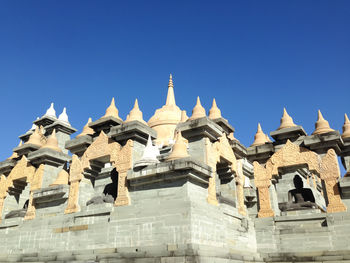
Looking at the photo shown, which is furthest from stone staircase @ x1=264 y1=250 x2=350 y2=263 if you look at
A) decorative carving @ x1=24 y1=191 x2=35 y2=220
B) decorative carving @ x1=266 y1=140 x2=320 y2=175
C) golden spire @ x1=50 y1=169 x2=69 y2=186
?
decorative carving @ x1=24 y1=191 x2=35 y2=220

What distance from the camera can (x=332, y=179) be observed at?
46.5 feet

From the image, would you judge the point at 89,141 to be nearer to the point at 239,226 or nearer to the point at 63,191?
the point at 63,191

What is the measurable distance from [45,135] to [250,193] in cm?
1522

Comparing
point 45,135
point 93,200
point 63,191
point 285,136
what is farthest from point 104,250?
point 45,135

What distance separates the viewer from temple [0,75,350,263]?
456 inches

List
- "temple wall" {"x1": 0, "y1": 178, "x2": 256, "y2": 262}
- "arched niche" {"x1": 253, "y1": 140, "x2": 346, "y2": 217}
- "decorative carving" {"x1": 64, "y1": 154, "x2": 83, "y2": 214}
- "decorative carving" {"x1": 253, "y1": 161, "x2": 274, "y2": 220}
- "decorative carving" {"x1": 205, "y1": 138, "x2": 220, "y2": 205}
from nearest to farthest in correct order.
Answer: "temple wall" {"x1": 0, "y1": 178, "x2": 256, "y2": 262} < "decorative carving" {"x1": 205, "y1": 138, "x2": 220, "y2": 205} < "arched niche" {"x1": 253, "y1": 140, "x2": 346, "y2": 217} < "decorative carving" {"x1": 64, "y1": 154, "x2": 83, "y2": 214} < "decorative carving" {"x1": 253, "y1": 161, "x2": 274, "y2": 220}

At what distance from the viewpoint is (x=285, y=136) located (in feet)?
54.1

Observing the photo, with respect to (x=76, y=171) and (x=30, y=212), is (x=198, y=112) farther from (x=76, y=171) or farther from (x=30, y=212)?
(x=30, y=212)

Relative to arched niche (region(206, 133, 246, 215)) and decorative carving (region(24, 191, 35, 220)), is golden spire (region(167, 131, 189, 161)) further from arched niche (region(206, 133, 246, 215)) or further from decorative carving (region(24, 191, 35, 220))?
decorative carving (region(24, 191, 35, 220))

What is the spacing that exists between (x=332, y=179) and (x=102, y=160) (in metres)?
10.3

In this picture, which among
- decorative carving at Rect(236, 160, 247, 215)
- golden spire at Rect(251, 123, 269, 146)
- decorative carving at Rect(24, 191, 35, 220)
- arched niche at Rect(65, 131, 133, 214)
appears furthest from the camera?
golden spire at Rect(251, 123, 269, 146)

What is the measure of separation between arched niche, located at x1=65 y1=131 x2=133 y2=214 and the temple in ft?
0.16

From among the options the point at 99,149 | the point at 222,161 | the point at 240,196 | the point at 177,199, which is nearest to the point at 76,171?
the point at 99,149

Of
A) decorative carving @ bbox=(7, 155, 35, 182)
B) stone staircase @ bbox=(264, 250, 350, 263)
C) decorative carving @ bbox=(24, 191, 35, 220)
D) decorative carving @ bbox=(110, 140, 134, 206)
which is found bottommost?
stone staircase @ bbox=(264, 250, 350, 263)
